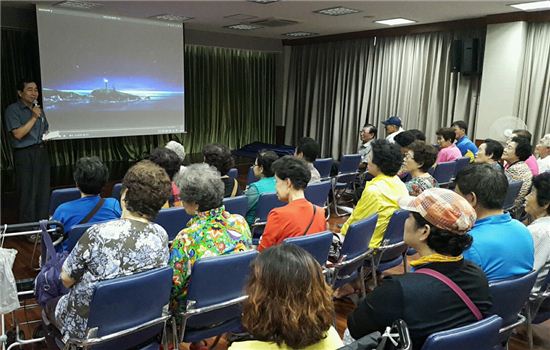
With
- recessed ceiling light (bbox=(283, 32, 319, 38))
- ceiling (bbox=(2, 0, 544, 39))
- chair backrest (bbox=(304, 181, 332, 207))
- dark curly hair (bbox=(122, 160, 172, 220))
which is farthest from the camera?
recessed ceiling light (bbox=(283, 32, 319, 38))

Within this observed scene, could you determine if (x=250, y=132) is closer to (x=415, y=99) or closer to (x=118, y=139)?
(x=118, y=139)

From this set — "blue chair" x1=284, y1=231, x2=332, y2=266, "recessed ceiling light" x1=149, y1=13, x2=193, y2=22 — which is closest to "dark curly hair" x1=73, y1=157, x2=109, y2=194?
"blue chair" x1=284, y1=231, x2=332, y2=266

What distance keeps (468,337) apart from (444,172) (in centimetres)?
404

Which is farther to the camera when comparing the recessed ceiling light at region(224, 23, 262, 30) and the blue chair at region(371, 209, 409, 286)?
the recessed ceiling light at region(224, 23, 262, 30)

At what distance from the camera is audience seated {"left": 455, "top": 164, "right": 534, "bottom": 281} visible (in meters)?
1.95

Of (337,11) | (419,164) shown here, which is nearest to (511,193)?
(419,164)

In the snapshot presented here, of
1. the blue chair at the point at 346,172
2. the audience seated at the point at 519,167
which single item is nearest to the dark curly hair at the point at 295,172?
the audience seated at the point at 519,167

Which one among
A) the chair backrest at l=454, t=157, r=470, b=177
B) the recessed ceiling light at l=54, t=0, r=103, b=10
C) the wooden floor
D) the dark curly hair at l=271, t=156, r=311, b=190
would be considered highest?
the recessed ceiling light at l=54, t=0, r=103, b=10

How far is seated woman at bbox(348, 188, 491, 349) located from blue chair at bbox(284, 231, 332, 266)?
0.78 metres

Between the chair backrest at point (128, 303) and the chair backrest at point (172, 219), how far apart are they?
1.14 m

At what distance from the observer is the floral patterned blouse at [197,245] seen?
6.93ft

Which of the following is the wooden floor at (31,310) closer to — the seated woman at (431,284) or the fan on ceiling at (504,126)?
the seated woman at (431,284)

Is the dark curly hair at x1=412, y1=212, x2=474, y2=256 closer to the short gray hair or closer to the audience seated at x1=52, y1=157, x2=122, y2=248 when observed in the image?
the short gray hair

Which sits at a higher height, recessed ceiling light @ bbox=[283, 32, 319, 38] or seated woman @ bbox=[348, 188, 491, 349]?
recessed ceiling light @ bbox=[283, 32, 319, 38]
